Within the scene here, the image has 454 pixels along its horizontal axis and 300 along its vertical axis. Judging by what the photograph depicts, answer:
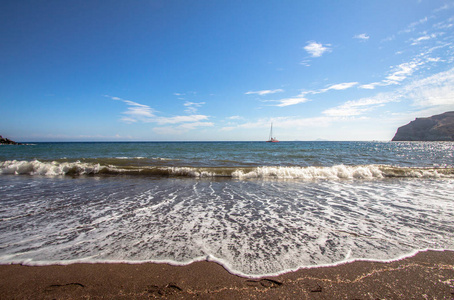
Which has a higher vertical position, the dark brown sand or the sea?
the dark brown sand

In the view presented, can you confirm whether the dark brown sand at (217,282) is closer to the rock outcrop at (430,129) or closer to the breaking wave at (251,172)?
the breaking wave at (251,172)

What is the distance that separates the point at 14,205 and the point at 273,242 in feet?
24.2

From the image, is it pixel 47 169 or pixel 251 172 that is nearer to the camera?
pixel 251 172

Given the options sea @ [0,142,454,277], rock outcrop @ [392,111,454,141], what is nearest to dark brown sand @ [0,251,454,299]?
sea @ [0,142,454,277]

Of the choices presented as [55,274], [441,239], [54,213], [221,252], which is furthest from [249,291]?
[54,213]

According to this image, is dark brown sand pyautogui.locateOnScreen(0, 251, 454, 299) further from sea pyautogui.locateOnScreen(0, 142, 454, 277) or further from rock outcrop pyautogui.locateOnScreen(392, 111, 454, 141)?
rock outcrop pyautogui.locateOnScreen(392, 111, 454, 141)

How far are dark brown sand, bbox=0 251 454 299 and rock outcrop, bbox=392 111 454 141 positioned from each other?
198404mm

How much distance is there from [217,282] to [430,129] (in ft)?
713

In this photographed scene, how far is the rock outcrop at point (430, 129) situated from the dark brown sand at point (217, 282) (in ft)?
651

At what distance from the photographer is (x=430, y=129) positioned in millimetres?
152750

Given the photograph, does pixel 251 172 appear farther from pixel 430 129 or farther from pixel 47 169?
pixel 430 129

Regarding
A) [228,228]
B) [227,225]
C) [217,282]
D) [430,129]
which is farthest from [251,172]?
[430,129]

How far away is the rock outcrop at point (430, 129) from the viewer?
141 metres

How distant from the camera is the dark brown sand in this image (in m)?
2.28
